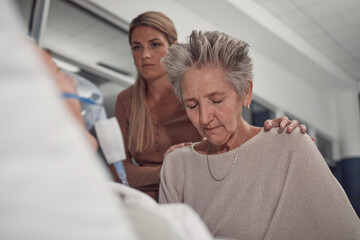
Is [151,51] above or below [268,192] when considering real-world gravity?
above

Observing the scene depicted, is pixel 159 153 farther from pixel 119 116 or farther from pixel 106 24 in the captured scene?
pixel 106 24

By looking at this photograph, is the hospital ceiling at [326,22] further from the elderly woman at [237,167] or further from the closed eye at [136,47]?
the elderly woman at [237,167]

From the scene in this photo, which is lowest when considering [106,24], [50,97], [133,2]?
[50,97]

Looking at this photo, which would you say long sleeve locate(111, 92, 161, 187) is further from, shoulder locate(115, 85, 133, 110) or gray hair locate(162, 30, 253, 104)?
gray hair locate(162, 30, 253, 104)

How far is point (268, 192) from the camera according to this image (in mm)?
1050

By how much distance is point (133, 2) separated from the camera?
3.41 m

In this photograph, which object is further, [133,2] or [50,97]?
[133,2]

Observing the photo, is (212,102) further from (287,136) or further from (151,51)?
(151,51)

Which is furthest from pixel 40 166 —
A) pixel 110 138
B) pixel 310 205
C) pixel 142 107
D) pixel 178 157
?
pixel 142 107

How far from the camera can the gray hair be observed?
1.15 m

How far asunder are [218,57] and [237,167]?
37cm

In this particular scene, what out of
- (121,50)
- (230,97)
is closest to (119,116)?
(230,97)

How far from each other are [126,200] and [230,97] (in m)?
0.70

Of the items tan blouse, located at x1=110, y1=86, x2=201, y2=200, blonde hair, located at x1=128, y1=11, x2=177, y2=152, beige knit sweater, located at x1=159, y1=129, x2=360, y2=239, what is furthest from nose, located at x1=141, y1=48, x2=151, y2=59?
beige knit sweater, located at x1=159, y1=129, x2=360, y2=239
